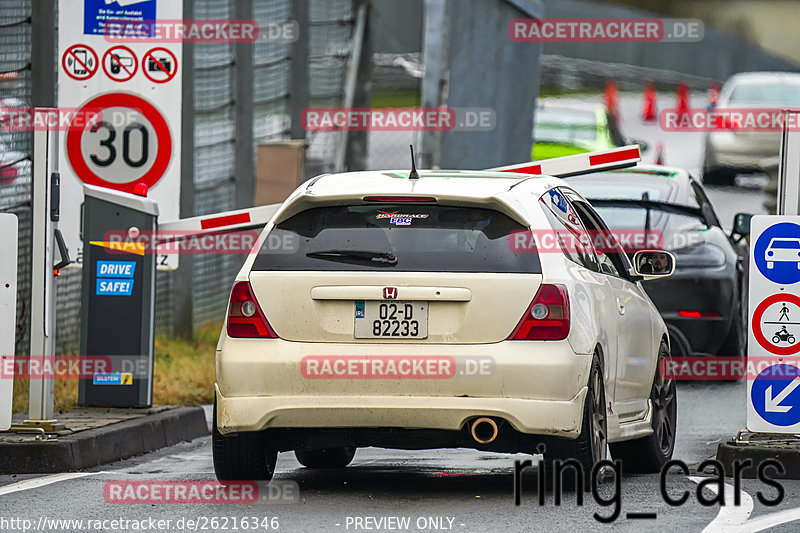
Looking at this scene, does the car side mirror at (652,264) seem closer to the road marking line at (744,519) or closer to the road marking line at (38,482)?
the road marking line at (744,519)

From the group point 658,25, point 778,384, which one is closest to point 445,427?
point 778,384

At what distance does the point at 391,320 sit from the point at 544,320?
698 mm

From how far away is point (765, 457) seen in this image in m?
9.13

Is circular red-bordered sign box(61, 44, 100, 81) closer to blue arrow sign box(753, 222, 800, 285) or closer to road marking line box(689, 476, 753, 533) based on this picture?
blue arrow sign box(753, 222, 800, 285)

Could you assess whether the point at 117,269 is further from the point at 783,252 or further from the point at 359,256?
the point at 783,252

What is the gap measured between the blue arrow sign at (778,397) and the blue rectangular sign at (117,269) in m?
4.15

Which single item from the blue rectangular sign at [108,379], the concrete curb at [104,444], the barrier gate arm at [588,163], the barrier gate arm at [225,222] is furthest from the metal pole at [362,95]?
the barrier gate arm at [588,163]

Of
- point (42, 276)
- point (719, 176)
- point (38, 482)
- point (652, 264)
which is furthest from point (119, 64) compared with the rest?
point (719, 176)

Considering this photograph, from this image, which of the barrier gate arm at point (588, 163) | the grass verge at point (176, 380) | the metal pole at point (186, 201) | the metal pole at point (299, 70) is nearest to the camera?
the barrier gate arm at point (588, 163)

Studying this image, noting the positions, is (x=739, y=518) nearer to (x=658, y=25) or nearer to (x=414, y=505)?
(x=414, y=505)

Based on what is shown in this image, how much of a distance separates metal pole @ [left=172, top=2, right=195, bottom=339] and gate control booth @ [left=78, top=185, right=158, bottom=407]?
14.9 feet

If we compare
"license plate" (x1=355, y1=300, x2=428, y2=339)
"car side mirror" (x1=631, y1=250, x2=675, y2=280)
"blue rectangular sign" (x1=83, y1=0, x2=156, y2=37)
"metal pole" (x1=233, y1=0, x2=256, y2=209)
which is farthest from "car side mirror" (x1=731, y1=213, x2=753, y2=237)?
"metal pole" (x1=233, y1=0, x2=256, y2=209)

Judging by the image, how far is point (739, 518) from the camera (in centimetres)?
776

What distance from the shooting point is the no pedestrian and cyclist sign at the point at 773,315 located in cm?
948
